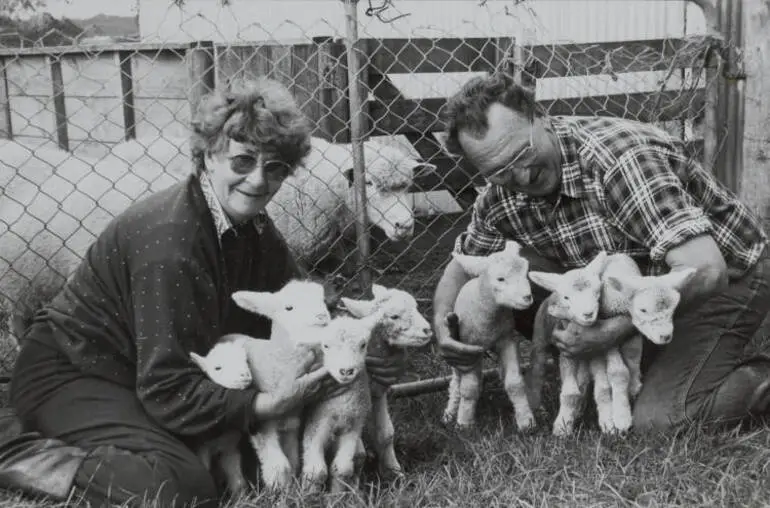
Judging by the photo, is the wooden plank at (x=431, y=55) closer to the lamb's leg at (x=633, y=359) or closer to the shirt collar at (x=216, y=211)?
the shirt collar at (x=216, y=211)

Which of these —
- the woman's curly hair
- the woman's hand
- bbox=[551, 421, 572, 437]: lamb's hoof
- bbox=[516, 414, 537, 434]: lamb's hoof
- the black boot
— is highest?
the woman's curly hair

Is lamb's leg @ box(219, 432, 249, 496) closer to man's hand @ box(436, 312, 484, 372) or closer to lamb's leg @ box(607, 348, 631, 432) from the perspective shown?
man's hand @ box(436, 312, 484, 372)

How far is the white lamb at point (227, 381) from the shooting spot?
3.06 m

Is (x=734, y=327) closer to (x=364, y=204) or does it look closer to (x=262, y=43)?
(x=364, y=204)

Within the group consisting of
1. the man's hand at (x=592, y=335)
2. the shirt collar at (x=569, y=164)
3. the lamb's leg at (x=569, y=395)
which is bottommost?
the lamb's leg at (x=569, y=395)

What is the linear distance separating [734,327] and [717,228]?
388 mm

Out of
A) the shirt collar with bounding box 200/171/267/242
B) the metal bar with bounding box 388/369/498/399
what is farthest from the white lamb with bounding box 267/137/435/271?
the shirt collar with bounding box 200/171/267/242

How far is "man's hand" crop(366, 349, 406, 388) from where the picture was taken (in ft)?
10.8

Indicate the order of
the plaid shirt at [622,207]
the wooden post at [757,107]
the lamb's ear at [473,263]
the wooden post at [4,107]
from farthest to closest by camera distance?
1. the wooden post at [4,107]
2. the wooden post at [757,107]
3. the lamb's ear at [473,263]
4. the plaid shirt at [622,207]

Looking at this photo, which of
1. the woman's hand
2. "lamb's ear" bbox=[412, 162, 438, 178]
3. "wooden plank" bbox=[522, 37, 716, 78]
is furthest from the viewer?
"lamb's ear" bbox=[412, 162, 438, 178]

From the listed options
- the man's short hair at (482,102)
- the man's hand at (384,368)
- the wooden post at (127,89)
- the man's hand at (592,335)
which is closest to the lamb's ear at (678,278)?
the man's hand at (592,335)

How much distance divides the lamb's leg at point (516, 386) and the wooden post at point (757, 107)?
1.65 metres

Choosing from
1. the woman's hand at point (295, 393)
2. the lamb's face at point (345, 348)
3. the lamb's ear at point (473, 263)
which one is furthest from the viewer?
the lamb's ear at point (473, 263)

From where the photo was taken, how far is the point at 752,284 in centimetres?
386
